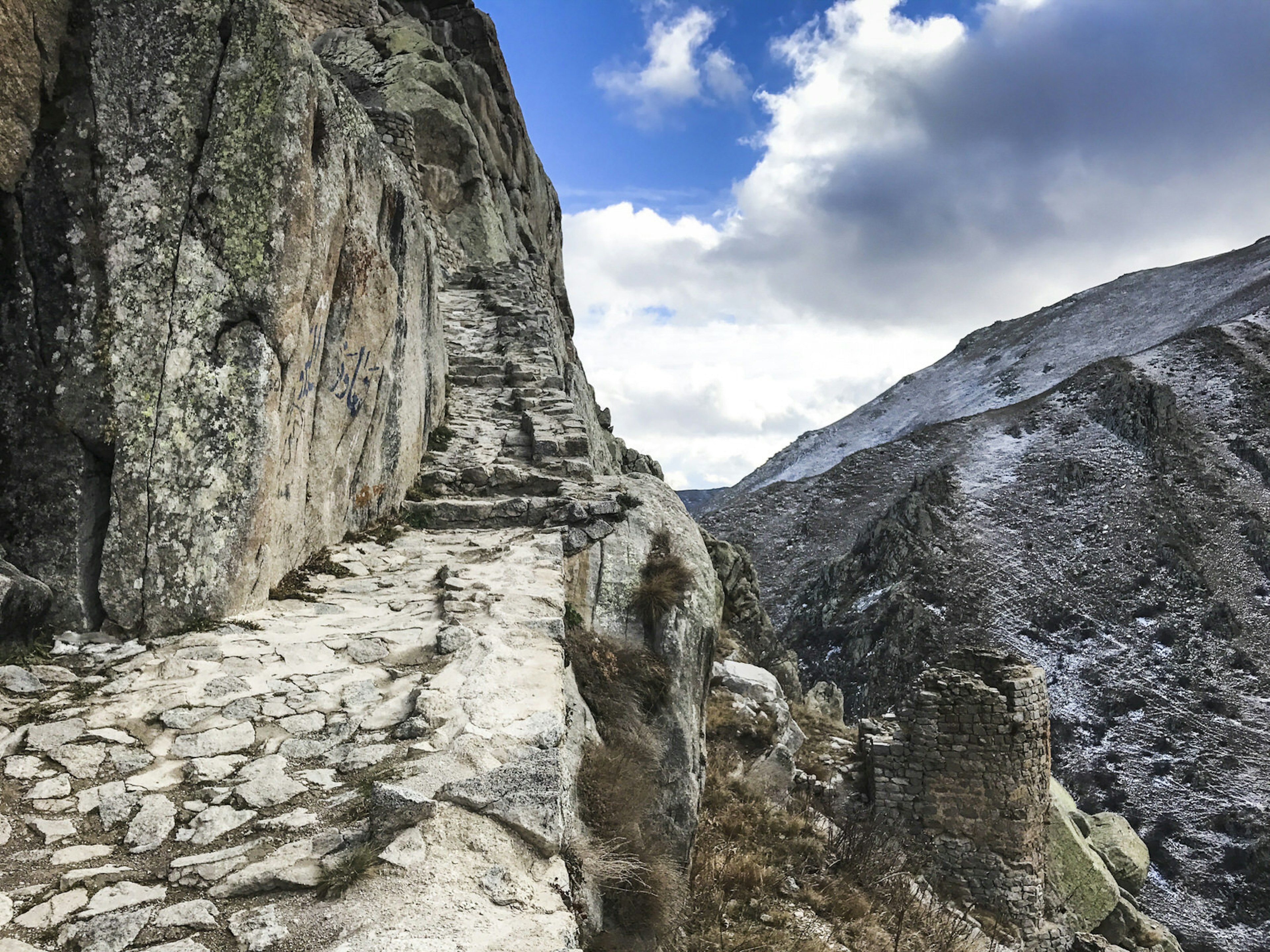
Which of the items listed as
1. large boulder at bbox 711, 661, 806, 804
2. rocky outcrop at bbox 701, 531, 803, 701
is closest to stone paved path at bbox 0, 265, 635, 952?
large boulder at bbox 711, 661, 806, 804

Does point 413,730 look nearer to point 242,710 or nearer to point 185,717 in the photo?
point 242,710

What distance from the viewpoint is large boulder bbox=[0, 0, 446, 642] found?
160 inches

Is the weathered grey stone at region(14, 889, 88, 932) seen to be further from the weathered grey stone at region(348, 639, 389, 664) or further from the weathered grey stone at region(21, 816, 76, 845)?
the weathered grey stone at region(348, 639, 389, 664)

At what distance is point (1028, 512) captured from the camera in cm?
4025

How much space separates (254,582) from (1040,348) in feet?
262

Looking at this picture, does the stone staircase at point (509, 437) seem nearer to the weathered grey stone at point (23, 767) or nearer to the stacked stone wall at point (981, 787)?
the weathered grey stone at point (23, 767)

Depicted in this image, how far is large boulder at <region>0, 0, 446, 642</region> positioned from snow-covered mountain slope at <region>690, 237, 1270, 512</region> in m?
62.0

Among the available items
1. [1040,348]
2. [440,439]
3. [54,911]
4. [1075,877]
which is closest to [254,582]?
[54,911]

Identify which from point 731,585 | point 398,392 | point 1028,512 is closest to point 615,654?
point 398,392

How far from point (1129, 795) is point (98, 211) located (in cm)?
2985

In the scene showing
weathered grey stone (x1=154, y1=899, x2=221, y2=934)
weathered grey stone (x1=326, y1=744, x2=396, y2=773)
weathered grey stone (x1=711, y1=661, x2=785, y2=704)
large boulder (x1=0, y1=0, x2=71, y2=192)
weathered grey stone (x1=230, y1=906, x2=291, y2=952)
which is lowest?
weathered grey stone (x1=711, y1=661, x2=785, y2=704)

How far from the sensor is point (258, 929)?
7.82ft

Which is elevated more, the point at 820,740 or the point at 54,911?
the point at 54,911

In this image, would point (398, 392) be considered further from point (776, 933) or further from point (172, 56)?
point (776, 933)
